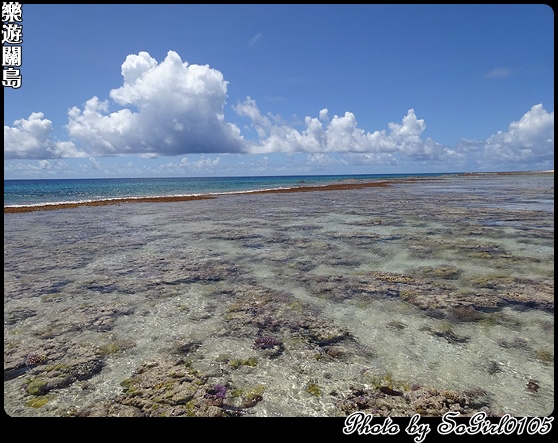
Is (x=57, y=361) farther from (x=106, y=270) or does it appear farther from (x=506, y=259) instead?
(x=506, y=259)

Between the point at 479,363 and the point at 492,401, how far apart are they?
1197 mm

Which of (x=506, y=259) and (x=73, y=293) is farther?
(x=506, y=259)

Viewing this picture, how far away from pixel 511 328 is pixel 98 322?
34.4ft

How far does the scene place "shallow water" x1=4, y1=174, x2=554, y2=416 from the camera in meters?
5.75

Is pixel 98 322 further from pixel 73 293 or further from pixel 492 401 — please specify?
pixel 492 401

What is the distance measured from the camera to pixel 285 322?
8398mm

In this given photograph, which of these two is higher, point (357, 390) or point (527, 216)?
point (527, 216)

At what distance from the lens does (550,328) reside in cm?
768

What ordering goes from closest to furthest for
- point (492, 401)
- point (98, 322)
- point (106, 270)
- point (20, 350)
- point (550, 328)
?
point (492, 401), point (20, 350), point (550, 328), point (98, 322), point (106, 270)

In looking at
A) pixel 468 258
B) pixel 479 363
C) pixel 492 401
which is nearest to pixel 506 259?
pixel 468 258

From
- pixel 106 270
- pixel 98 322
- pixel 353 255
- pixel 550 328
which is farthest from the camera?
pixel 353 255

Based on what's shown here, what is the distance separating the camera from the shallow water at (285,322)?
18.9 ft

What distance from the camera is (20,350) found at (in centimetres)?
704

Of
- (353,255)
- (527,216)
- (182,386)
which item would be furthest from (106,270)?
(527,216)
